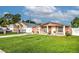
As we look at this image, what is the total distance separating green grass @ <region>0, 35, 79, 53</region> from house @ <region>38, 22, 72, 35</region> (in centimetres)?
6

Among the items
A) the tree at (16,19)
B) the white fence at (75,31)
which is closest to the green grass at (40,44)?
the white fence at (75,31)

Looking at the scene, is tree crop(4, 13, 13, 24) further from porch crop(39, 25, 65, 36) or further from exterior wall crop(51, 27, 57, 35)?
exterior wall crop(51, 27, 57, 35)

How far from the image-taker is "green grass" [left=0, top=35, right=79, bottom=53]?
2.24 meters

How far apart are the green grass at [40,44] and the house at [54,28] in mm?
58

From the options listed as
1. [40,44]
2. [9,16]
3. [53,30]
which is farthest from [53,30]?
[9,16]

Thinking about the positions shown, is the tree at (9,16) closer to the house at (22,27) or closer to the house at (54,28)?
the house at (22,27)

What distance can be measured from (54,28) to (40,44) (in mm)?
240

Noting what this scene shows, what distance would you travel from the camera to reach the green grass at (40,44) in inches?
88.0

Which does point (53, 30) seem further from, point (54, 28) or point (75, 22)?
point (75, 22)

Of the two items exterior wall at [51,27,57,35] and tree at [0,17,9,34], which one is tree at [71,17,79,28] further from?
tree at [0,17,9,34]

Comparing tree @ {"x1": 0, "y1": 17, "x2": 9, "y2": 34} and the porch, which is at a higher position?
tree @ {"x1": 0, "y1": 17, "x2": 9, "y2": 34}

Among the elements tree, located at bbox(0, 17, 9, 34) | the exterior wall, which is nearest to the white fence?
the exterior wall

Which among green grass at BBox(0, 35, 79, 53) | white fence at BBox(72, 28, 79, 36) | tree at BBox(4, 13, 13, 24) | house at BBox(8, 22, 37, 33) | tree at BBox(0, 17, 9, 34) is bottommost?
green grass at BBox(0, 35, 79, 53)

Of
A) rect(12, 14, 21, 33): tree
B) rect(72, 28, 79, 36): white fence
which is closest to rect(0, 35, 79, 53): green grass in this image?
rect(72, 28, 79, 36): white fence
